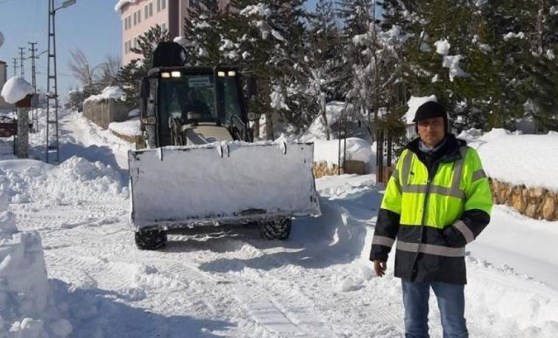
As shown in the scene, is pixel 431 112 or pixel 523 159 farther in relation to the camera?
pixel 523 159

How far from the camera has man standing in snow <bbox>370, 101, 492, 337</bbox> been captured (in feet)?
12.0

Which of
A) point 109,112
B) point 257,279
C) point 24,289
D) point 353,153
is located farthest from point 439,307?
point 109,112

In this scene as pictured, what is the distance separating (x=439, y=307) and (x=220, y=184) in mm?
4832

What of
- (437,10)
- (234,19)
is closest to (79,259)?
(437,10)

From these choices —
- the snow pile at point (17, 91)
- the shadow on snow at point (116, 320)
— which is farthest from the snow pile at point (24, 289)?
the snow pile at point (17, 91)

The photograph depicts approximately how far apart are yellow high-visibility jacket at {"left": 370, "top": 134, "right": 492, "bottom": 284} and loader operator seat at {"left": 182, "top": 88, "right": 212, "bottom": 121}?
672 centimetres

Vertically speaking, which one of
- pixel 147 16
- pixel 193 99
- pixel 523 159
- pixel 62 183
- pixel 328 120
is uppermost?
pixel 147 16

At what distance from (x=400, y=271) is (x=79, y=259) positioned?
5377 mm

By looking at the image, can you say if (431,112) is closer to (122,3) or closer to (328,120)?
(328,120)

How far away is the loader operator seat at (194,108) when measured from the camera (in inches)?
404

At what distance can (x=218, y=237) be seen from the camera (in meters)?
9.48

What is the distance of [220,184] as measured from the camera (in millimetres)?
8359

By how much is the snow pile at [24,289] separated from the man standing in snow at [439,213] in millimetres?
2334

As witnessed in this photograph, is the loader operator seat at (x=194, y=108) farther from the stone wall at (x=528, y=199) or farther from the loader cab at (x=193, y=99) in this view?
the stone wall at (x=528, y=199)
